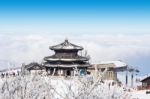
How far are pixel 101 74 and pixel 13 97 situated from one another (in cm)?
419

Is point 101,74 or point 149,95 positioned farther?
point 149,95

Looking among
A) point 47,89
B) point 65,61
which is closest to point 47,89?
point 47,89

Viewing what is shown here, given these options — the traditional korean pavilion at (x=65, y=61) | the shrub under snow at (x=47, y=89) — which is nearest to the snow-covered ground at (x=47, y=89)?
the shrub under snow at (x=47, y=89)

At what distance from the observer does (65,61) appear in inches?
2398

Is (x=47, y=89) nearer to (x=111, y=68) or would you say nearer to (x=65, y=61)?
(x=65, y=61)

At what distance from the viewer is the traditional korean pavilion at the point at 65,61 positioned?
6056cm

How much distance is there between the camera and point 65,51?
205 ft

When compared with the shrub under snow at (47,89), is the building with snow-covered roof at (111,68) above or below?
below

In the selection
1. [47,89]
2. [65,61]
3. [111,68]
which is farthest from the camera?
[111,68]

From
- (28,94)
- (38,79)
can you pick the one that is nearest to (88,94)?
(28,94)

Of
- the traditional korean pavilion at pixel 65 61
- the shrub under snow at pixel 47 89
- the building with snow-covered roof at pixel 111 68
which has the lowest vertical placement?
the building with snow-covered roof at pixel 111 68

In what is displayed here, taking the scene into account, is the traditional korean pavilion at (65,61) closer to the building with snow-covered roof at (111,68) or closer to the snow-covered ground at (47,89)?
the building with snow-covered roof at (111,68)

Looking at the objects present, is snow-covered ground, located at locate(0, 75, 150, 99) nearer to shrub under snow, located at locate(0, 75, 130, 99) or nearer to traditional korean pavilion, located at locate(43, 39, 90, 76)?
shrub under snow, located at locate(0, 75, 130, 99)

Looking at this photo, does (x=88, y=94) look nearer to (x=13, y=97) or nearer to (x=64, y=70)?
(x=13, y=97)
